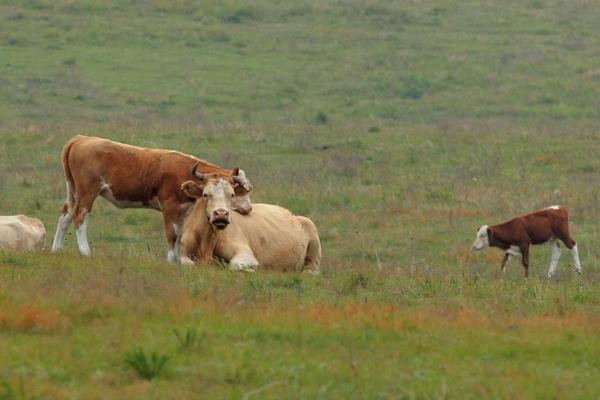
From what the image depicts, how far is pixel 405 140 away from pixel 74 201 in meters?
14.8

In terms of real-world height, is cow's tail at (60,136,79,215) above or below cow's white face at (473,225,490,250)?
above

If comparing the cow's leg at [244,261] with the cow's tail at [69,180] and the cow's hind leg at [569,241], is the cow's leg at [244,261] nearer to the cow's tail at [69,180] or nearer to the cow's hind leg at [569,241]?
the cow's tail at [69,180]

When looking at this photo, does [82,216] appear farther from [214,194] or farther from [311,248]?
[311,248]

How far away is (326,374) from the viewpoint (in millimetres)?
8898

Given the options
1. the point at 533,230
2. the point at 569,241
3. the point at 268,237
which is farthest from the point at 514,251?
the point at 268,237

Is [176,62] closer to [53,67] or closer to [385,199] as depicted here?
[53,67]

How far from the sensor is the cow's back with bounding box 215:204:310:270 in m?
14.7

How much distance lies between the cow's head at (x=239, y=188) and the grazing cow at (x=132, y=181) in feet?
0.03

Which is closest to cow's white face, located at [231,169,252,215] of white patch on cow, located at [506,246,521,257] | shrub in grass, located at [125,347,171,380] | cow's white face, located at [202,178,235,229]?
cow's white face, located at [202,178,235,229]

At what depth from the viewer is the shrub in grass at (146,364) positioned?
870cm

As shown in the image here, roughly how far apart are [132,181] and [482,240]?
628 centimetres

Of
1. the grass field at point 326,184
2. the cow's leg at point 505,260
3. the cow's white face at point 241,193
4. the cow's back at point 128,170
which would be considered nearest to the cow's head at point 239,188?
the cow's white face at point 241,193

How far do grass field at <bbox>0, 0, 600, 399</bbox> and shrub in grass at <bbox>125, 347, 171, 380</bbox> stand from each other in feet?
0.16

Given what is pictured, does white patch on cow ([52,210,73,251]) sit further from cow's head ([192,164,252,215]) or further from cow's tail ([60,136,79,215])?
cow's head ([192,164,252,215])
